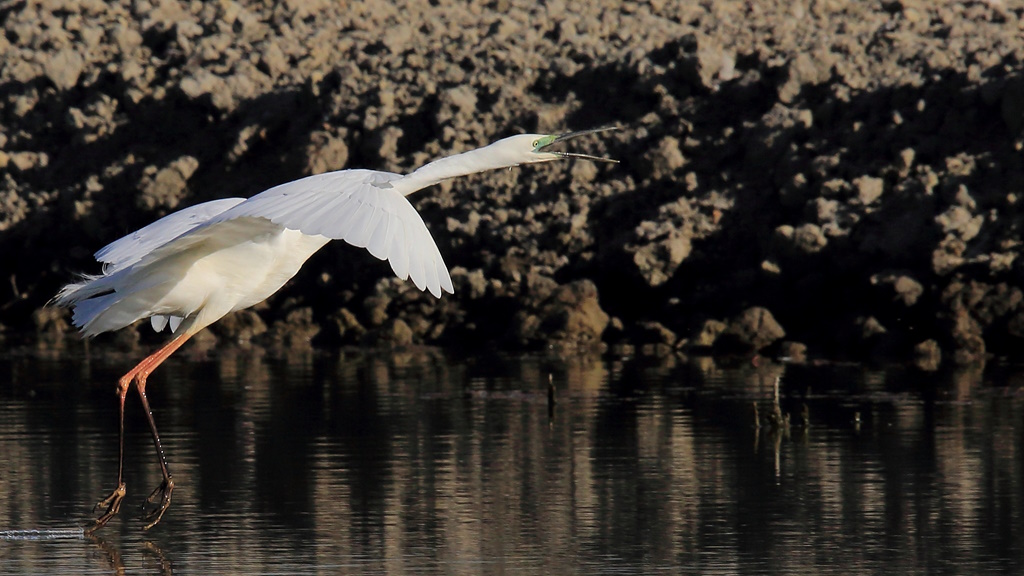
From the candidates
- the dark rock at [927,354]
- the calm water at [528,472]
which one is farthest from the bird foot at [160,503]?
the dark rock at [927,354]

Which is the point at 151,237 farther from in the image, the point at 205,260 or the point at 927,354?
the point at 927,354

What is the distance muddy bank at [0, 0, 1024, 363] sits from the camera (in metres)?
→ 21.7

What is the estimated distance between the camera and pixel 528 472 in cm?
1242

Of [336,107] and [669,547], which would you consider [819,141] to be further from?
[669,547]

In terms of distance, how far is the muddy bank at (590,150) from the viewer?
71.2 feet

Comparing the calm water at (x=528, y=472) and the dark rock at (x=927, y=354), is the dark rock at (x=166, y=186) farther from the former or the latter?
the dark rock at (x=927, y=354)

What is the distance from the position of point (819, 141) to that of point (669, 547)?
48.8ft

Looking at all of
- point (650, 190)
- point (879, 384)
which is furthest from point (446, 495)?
point (650, 190)

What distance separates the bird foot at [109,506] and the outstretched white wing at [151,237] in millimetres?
1304

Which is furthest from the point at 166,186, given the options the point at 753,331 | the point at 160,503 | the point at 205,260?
the point at 160,503

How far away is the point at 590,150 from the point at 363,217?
17559 millimetres

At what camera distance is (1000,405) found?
15.9 m

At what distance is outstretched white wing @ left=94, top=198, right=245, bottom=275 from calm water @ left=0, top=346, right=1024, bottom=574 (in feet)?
5.35

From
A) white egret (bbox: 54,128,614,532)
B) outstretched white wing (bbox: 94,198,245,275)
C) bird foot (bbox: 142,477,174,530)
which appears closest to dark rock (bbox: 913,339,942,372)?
white egret (bbox: 54,128,614,532)
